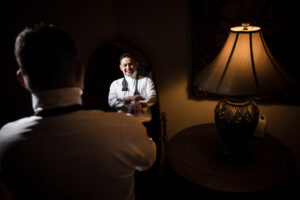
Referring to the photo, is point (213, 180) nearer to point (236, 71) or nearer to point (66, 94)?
point (236, 71)

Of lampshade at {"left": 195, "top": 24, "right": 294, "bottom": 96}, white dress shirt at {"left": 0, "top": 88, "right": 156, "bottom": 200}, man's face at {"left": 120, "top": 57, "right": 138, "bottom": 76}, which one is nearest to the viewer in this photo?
white dress shirt at {"left": 0, "top": 88, "right": 156, "bottom": 200}

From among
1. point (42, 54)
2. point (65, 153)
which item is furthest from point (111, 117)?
point (42, 54)

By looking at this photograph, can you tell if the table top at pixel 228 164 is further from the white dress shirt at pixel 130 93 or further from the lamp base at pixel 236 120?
the white dress shirt at pixel 130 93

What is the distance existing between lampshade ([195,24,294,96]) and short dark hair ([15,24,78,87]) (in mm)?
669

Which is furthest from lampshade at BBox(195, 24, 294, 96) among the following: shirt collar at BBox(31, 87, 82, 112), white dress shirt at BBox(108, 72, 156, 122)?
shirt collar at BBox(31, 87, 82, 112)

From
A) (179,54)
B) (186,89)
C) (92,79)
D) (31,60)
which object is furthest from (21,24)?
(186,89)

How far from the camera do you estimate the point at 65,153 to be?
27.3 inches

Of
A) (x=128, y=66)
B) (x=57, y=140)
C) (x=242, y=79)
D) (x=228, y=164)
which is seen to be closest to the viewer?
(x=57, y=140)

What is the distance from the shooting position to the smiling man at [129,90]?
139cm

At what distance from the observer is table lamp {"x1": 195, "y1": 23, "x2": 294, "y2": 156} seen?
98 cm

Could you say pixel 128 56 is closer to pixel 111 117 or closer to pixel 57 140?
pixel 111 117

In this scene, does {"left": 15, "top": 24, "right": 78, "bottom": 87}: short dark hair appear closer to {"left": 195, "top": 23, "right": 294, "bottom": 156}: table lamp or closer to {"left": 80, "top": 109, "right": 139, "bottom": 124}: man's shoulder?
{"left": 80, "top": 109, "right": 139, "bottom": 124}: man's shoulder

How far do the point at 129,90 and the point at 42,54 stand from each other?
736 mm

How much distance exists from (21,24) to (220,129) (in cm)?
123
